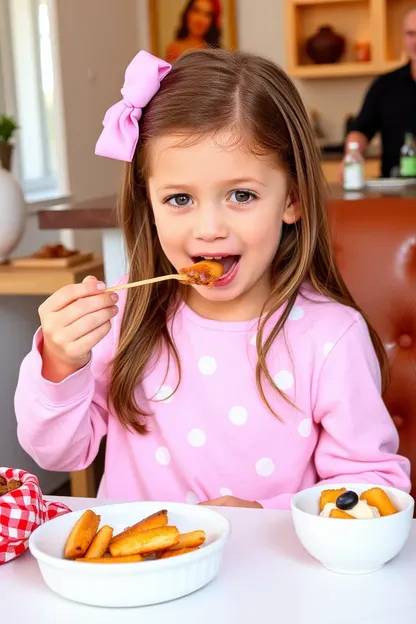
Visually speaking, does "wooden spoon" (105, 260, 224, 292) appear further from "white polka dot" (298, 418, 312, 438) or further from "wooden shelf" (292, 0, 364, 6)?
"wooden shelf" (292, 0, 364, 6)

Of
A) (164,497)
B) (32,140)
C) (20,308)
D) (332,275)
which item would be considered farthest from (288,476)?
(32,140)

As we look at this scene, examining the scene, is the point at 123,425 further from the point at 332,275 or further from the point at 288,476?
the point at 332,275

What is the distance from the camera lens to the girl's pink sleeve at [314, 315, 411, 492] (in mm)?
1188

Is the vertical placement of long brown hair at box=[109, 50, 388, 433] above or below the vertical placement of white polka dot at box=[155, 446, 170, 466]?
above

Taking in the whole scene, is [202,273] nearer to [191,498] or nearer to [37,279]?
[191,498]

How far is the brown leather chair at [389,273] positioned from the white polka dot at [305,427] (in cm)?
28

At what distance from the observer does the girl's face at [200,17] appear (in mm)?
5629

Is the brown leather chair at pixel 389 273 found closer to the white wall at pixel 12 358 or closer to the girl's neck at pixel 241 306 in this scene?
the girl's neck at pixel 241 306

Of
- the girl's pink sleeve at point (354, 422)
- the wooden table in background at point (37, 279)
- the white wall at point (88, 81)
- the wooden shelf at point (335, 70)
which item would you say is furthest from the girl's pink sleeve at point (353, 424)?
the wooden shelf at point (335, 70)

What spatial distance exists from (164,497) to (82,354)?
1.04ft

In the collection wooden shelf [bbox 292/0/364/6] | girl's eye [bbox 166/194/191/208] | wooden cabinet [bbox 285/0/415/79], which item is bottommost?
girl's eye [bbox 166/194/191/208]

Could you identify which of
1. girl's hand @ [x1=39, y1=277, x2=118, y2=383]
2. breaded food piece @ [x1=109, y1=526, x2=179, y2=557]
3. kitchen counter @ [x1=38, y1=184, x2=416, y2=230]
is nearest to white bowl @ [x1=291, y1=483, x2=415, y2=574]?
breaded food piece @ [x1=109, y1=526, x2=179, y2=557]

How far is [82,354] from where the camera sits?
108 centimetres

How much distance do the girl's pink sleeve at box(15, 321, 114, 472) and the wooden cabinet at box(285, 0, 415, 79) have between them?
4.39 metres
